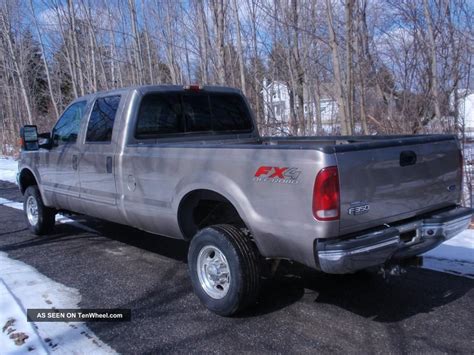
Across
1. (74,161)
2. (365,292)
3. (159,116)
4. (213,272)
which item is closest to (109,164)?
(159,116)

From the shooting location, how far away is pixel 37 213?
7137 millimetres

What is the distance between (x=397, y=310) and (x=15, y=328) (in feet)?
10.3

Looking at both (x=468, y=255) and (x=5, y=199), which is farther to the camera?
(x=5, y=199)

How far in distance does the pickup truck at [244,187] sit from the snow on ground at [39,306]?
3.19 ft

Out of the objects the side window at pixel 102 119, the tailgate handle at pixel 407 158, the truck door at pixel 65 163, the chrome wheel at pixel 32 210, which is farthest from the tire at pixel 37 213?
the tailgate handle at pixel 407 158

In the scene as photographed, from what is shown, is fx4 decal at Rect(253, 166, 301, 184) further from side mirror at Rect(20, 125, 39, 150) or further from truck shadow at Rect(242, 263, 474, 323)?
side mirror at Rect(20, 125, 39, 150)

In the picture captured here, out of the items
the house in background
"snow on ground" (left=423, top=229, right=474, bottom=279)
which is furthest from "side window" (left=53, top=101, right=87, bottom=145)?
the house in background

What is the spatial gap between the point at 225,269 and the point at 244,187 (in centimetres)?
78

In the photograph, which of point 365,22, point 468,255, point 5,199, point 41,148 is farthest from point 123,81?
point 468,255

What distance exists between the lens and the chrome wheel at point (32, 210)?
720 cm

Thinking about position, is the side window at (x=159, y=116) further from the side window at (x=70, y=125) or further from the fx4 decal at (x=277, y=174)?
the fx4 decal at (x=277, y=174)

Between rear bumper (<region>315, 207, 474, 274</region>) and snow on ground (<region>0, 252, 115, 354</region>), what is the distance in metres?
1.72

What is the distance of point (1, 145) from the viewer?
30.8 metres

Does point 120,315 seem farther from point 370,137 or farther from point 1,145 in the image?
point 1,145
